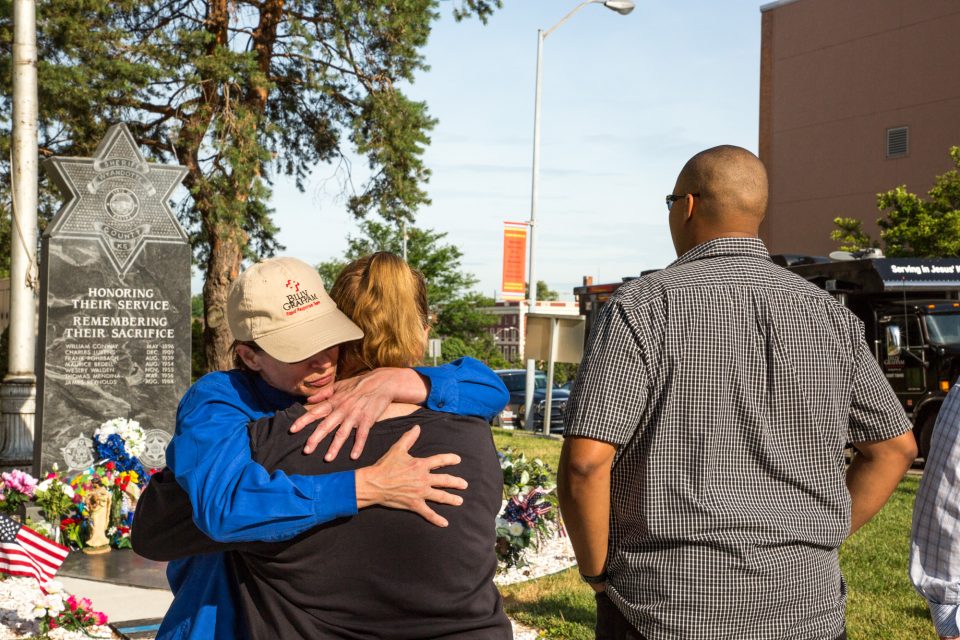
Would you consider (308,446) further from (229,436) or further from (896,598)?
(896,598)

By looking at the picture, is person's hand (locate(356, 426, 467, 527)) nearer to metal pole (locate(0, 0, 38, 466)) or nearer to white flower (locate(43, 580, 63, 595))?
white flower (locate(43, 580, 63, 595))

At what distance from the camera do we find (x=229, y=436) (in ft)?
6.28

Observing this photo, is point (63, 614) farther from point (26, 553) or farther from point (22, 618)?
point (26, 553)

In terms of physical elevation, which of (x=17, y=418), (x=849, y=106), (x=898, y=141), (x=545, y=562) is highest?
(x=849, y=106)

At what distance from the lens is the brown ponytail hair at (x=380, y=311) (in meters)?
2.20

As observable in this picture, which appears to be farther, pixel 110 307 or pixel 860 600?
pixel 110 307

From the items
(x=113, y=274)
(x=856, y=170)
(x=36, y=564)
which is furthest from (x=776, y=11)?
(x=36, y=564)

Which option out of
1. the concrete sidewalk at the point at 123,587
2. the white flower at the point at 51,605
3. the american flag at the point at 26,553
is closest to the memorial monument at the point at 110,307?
the concrete sidewalk at the point at 123,587

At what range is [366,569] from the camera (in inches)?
73.9

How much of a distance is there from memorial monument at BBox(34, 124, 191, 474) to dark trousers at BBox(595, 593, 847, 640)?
7.28m

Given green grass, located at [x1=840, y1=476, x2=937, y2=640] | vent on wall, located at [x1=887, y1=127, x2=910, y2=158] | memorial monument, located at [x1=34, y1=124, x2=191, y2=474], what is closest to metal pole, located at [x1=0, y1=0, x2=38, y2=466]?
memorial monument, located at [x1=34, y1=124, x2=191, y2=474]

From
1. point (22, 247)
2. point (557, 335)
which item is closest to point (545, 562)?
point (22, 247)

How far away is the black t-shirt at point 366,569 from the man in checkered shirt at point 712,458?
51 cm

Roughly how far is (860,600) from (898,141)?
41494 mm
